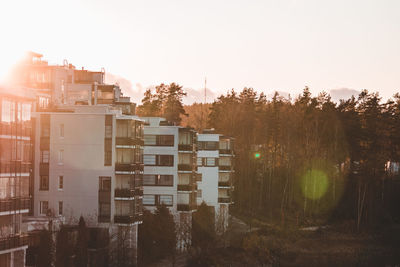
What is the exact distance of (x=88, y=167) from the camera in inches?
2451

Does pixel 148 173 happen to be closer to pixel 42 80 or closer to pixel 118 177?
pixel 118 177

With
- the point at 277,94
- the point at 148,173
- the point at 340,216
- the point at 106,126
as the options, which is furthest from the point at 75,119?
the point at 277,94

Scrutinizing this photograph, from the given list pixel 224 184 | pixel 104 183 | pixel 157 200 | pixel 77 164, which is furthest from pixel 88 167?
pixel 224 184

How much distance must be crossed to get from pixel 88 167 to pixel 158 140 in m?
15.0

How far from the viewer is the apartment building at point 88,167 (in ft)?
202

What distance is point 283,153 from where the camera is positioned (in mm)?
115312

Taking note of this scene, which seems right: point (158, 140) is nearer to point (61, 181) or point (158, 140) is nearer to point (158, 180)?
point (158, 180)

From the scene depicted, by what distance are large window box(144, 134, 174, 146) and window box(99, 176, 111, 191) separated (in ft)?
44.9

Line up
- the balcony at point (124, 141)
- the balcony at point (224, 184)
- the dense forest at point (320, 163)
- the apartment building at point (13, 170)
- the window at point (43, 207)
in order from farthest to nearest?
the dense forest at point (320, 163)
the balcony at point (224, 184)
the balcony at point (124, 141)
the window at point (43, 207)
the apartment building at point (13, 170)

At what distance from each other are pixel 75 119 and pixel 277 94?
264 ft

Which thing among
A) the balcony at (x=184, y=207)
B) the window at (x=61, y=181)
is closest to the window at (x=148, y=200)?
the balcony at (x=184, y=207)

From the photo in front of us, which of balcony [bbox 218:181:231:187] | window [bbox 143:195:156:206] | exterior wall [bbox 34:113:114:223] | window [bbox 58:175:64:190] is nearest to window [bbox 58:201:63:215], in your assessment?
exterior wall [bbox 34:113:114:223]

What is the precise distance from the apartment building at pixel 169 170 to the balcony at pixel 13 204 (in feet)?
104

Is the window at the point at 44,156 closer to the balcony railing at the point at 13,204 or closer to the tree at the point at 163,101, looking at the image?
the balcony railing at the point at 13,204
